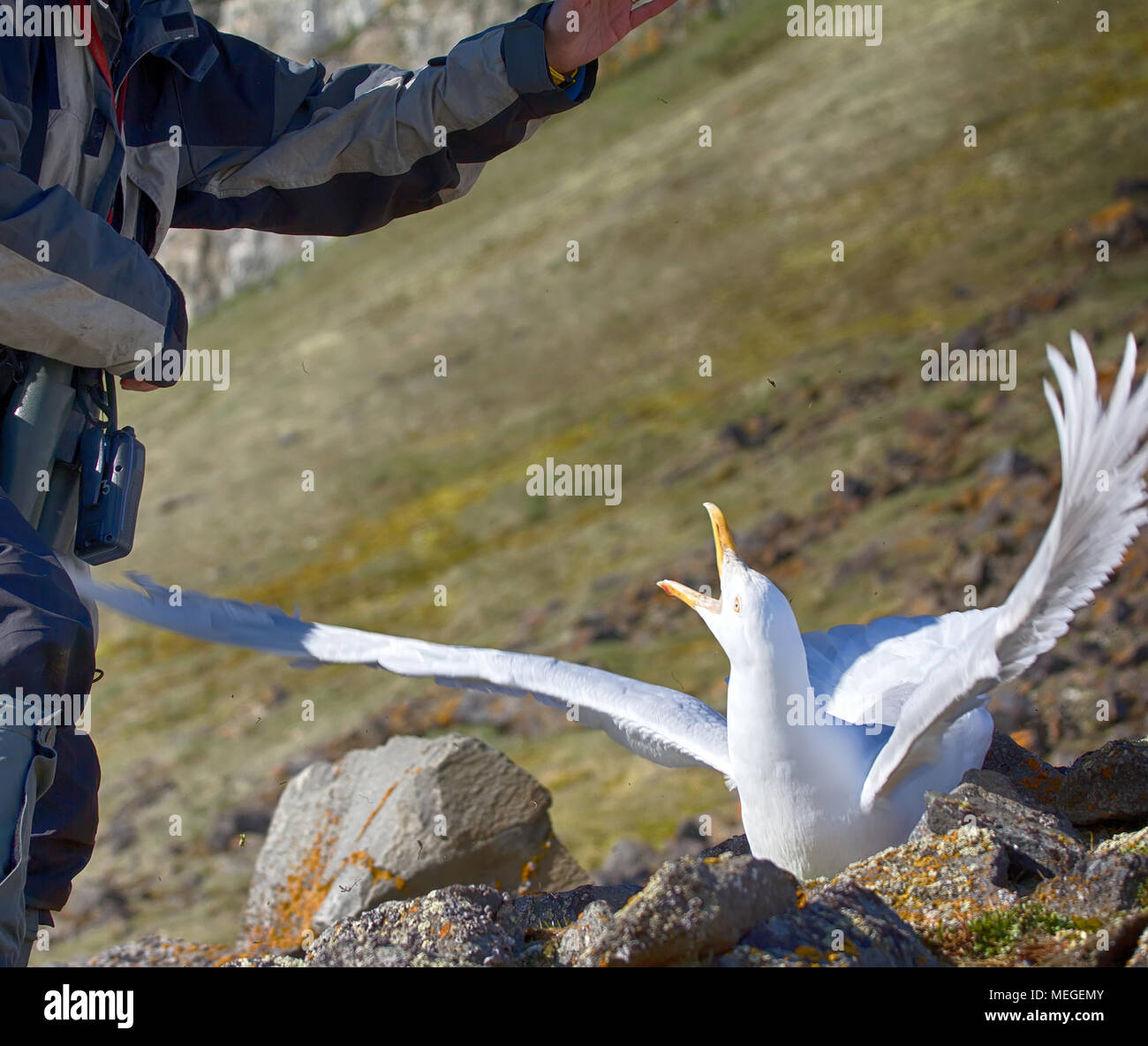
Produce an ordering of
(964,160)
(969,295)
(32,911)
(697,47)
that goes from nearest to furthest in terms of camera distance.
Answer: (32,911) < (969,295) < (964,160) < (697,47)

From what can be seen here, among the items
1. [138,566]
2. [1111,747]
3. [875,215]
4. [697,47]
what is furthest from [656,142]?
[1111,747]

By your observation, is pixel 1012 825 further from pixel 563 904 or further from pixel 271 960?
pixel 271 960

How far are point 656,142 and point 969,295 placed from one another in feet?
85.8

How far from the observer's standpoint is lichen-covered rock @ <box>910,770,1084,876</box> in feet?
15.4

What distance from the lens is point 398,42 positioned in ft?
238

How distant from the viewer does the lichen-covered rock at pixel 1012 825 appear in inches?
184

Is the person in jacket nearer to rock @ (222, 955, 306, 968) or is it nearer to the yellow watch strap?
the yellow watch strap

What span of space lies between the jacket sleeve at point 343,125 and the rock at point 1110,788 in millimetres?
3073

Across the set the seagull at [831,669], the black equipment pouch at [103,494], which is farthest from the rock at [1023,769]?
the black equipment pouch at [103,494]

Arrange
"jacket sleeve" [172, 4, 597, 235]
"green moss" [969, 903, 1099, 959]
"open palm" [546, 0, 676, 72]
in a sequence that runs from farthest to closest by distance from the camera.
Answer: "jacket sleeve" [172, 4, 597, 235], "open palm" [546, 0, 676, 72], "green moss" [969, 903, 1099, 959]

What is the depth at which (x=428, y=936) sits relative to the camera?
4.14 m

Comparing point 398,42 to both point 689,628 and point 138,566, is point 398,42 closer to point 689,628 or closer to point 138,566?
point 138,566

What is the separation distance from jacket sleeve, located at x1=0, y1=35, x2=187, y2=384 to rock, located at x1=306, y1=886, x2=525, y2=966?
1.82 meters

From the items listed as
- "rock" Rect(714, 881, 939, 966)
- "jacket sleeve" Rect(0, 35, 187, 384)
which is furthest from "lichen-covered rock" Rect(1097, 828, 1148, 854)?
"jacket sleeve" Rect(0, 35, 187, 384)
